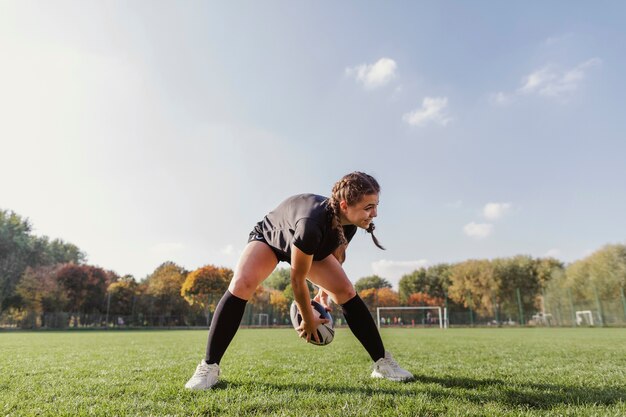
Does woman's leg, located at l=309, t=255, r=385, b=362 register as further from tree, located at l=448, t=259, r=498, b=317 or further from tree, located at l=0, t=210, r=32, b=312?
tree, located at l=448, t=259, r=498, b=317

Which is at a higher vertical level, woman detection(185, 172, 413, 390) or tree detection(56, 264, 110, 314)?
tree detection(56, 264, 110, 314)

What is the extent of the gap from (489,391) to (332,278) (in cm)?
160

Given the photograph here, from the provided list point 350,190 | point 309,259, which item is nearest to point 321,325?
point 309,259

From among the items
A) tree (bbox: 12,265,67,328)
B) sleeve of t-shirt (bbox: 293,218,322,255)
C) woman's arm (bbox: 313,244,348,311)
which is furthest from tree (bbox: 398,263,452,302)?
sleeve of t-shirt (bbox: 293,218,322,255)

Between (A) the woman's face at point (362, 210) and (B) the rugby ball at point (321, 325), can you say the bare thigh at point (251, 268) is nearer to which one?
(B) the rugby ball at point (321, 325)

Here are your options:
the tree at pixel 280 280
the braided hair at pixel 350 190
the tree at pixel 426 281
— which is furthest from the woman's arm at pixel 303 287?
the tree at pixel 280 280

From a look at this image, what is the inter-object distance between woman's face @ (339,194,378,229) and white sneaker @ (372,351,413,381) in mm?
1518

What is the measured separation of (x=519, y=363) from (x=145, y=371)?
4.84 metres

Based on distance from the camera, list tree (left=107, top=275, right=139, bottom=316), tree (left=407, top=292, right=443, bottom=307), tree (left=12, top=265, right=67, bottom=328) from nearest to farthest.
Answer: tree (left=12, top=265, right=67, bottom=328)
tree (left=107, top=275, right=139, bottom=316)
tree (left=407, top=292, right=443, bottom=307)

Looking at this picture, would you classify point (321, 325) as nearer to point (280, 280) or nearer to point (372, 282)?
point (280, 280)

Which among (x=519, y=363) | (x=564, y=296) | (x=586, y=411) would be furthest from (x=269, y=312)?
(x=586, y=411)

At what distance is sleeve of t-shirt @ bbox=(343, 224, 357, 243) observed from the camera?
12.3ft

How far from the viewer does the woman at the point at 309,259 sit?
10.2 feet

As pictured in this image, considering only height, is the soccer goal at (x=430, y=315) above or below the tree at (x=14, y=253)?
A: below
